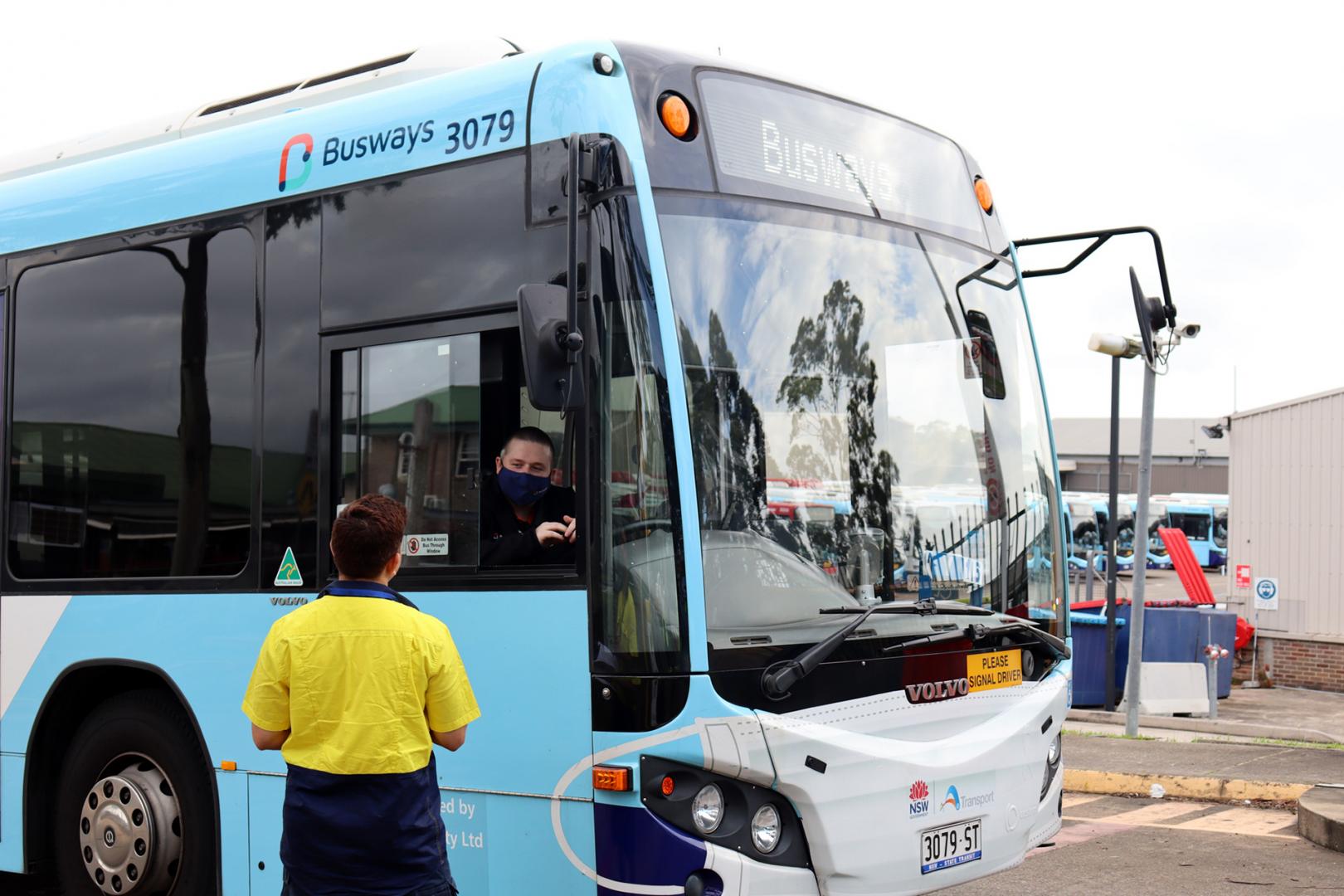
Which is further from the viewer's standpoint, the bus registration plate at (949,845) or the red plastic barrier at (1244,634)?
the red plastic barrier at (1244,634)

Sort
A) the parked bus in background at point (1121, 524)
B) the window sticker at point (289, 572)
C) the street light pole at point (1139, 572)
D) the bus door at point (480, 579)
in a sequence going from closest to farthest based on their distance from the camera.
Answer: the bus door at point (480, 579) → the window sticker at point (289, 572) → the street light pole at point (1139, 572) → the parked bus in background at point (1121, 524)

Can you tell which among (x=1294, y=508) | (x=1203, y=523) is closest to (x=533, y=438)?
(x=1294, y=508)

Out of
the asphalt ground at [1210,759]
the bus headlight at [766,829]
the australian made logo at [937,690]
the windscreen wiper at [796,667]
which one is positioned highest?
the windscreen wiper at [796,667]

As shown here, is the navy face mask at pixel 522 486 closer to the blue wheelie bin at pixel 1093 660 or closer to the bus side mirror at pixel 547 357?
the bus side mirror at pixel 547 357

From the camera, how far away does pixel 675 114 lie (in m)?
5.33

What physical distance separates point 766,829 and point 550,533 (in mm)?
1227

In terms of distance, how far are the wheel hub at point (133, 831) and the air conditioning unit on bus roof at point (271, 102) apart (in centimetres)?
304

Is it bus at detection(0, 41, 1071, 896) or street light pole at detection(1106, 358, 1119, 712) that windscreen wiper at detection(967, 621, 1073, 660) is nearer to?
bus at detection(0, 41, 1071, 896)

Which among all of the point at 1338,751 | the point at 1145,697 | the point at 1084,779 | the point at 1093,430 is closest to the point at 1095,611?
the point at 1145,697

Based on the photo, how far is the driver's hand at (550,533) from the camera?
16.8 ft

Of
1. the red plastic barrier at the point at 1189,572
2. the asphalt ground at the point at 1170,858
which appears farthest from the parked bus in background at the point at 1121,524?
the asphalt ground at the point at 1170,858

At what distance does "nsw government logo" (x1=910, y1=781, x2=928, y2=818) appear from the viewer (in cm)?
537

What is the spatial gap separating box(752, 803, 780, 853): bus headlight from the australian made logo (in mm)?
712

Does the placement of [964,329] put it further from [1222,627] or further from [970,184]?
[1222,627]
